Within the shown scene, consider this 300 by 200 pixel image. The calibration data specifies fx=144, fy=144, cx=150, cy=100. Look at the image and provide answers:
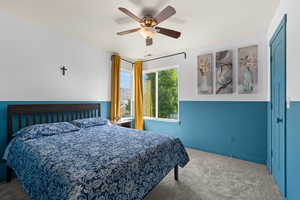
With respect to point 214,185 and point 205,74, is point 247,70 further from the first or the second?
point 214,185

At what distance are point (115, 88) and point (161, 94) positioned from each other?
4.63 feet

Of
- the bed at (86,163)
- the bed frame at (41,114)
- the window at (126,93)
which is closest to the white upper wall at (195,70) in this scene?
the window at (126,93)

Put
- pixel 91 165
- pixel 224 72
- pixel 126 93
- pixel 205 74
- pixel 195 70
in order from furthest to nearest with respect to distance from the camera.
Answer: pixel 126 93 < pixel 195 70 < pixel 205 74 < pixel 224 72 < pixel 91 165

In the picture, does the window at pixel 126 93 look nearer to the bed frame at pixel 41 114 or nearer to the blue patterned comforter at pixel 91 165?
the bed frame at pixel 41 114

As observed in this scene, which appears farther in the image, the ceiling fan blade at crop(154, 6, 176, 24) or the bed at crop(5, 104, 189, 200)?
the ceiling fan blade at crop(154, 6, 176, 24)

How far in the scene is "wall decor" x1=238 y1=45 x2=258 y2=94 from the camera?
283 centimetres

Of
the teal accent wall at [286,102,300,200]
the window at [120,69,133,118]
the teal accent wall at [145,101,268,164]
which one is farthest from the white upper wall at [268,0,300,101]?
the window at [120,69,133,118]

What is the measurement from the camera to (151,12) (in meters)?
2.10

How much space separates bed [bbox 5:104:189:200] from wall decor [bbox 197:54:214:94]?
1.78m

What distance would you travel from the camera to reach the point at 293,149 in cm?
145

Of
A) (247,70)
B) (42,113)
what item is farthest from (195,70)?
(42,113)

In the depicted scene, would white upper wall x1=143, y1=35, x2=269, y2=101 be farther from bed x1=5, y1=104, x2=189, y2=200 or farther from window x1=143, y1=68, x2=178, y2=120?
bed x1=5, y1=104, x2=189, y2=200

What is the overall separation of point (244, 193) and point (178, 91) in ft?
8.44

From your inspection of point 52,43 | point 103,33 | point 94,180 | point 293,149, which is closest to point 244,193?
point 293,149
